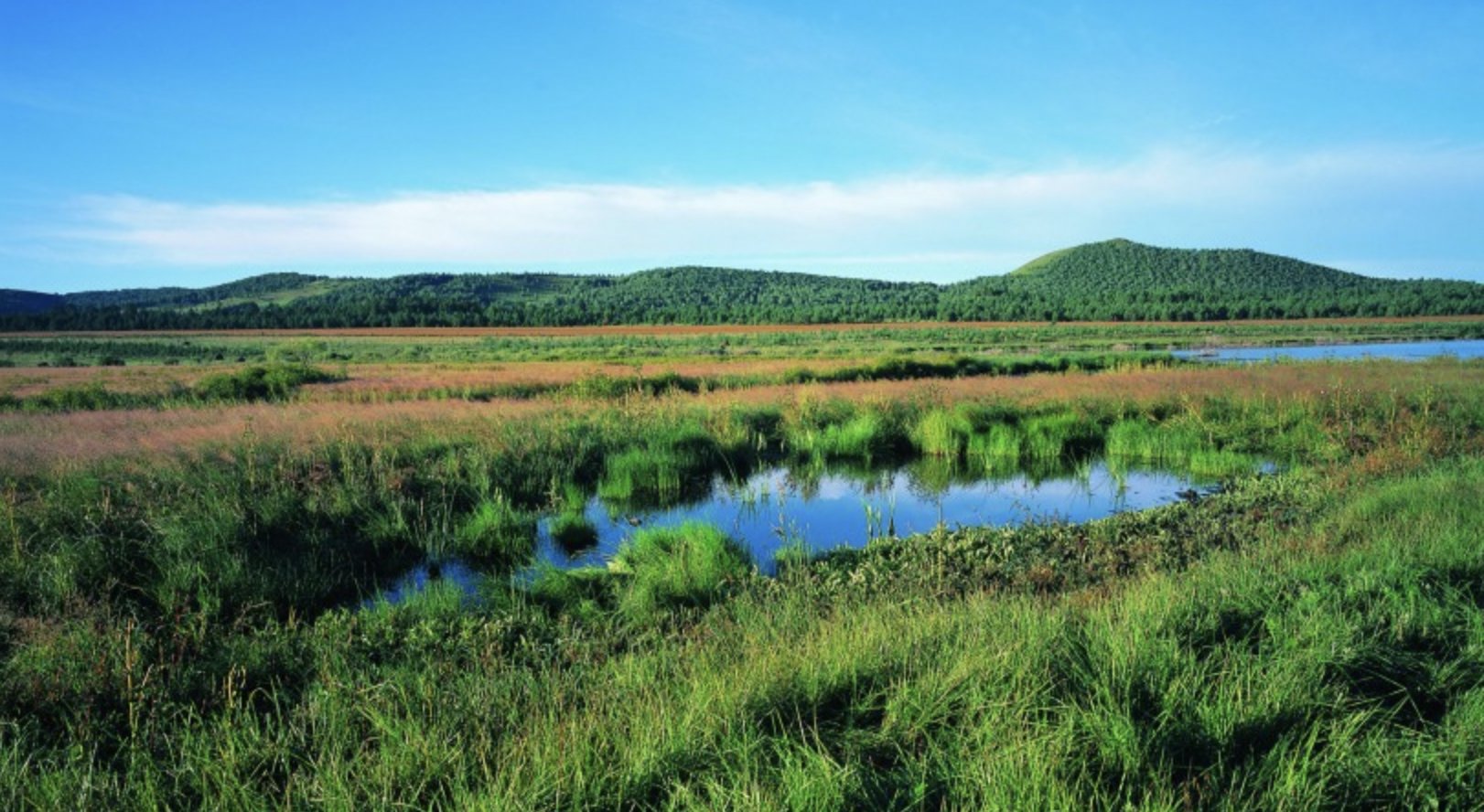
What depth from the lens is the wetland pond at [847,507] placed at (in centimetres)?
973

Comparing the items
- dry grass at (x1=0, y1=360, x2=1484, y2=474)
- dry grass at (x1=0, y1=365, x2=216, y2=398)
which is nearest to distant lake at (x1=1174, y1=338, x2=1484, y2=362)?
dry grass at (x1=0, y1=360, x2=1484, y2=474)

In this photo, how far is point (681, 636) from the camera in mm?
5840

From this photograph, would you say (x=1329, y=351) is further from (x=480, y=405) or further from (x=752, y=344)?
(x=480, y=405)

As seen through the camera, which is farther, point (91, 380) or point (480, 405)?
point (91, 380)

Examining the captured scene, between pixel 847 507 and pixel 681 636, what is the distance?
6998mm

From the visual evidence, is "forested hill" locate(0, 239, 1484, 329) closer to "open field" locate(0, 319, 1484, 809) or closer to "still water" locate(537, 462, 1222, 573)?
"still water" locate(537, 462, 1222, 573)

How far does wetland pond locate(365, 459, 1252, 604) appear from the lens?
9.73 meters

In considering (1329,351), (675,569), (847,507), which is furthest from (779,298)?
(675,569)

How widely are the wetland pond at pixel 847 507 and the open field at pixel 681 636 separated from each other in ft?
1.47

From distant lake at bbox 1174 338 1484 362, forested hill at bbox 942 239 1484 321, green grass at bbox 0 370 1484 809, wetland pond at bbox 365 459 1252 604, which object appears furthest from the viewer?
forested hill at bbox 942 239 1484 321

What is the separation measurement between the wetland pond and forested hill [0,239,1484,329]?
8606 cm

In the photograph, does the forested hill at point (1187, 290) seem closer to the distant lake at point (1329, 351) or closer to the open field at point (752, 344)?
the open field at point (752, 344)

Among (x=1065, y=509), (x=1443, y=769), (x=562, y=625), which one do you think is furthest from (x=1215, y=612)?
(x=1065, y=509)

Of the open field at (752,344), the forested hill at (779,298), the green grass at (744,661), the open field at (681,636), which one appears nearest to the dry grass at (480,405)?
the open field at (681,636)
